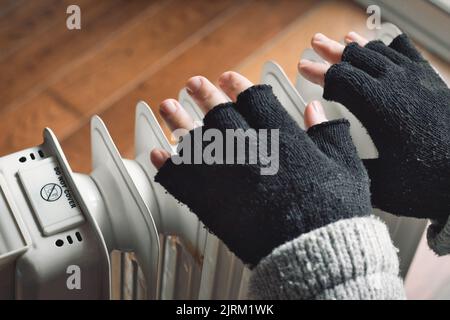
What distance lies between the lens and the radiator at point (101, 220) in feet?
1.96

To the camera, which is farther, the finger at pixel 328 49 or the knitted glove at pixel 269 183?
the finger at pixel 328 49

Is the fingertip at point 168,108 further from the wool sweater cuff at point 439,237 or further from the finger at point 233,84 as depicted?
the wool sweater cuff at point 439,237

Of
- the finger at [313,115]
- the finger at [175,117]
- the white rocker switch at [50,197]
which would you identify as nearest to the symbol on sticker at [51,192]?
the white rocker switch at [50,197]

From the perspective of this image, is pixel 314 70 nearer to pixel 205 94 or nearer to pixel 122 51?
pixel 205 94

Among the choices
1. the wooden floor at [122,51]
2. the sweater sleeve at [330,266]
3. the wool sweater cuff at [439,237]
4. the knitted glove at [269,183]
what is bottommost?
the wool sweater cuff at [439,237]

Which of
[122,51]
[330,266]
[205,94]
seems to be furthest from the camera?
[122,51]

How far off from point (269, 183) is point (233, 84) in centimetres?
12

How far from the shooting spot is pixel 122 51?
134 cm

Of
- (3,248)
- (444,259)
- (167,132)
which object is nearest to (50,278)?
(3,248)

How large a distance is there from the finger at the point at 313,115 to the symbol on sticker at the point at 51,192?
24cm

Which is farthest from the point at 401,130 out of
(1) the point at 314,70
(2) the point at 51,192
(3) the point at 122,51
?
(3) the point at 122,51

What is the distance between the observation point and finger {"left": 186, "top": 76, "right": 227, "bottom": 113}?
0.63 m

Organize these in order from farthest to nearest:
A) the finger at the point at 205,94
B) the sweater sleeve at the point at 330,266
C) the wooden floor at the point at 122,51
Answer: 1. the wooden floor at the point at 122,51
2. the finger at the point at 205,94
3. the sweater sleeve at the point at 330,266
